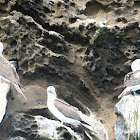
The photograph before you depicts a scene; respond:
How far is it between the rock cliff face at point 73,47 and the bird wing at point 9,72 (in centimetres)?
89

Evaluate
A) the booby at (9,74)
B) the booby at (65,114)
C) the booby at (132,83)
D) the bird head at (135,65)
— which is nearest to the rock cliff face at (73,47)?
the bird head at (135,65)

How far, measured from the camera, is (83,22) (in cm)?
1129

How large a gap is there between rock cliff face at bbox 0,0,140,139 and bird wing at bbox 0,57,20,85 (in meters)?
0.89

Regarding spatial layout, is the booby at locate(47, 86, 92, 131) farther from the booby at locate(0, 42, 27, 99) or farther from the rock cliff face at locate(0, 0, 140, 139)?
the rock cliff face at locate(0, 0, 140, 139)

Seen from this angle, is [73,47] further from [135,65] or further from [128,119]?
[128,119]

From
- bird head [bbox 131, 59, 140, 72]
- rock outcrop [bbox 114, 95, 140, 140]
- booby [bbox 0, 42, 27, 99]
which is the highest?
bird head [bbox 131, 59, 140, 72]

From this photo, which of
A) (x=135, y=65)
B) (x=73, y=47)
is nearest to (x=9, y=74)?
(x=73, y=47)

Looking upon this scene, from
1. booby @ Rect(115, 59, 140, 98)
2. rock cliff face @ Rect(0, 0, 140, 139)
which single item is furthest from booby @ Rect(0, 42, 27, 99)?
booby @ Rect(115, 59, 140, 98)

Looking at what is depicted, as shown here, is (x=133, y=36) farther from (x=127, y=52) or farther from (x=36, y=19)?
(x=36, y=19)

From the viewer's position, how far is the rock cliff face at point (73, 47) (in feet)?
34.7

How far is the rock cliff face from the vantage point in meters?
10.6

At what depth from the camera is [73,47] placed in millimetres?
11508

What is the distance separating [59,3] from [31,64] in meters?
1.84

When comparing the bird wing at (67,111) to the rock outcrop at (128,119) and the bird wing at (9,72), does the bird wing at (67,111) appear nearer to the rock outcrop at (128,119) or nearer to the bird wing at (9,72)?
the rock outcrop at (128,119)
